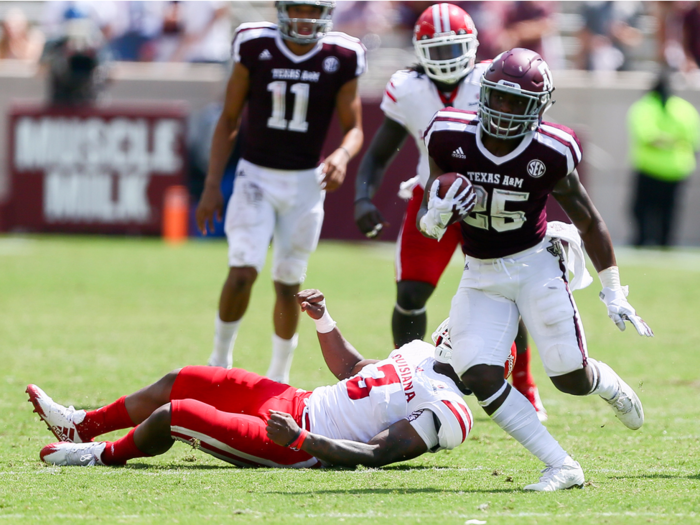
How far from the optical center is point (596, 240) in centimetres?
418

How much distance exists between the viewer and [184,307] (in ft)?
29.2

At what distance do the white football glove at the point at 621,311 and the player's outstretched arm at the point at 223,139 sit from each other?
2.44 meters

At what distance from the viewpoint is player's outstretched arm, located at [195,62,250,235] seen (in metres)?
5.81

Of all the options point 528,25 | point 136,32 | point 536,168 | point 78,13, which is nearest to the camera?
point 536,168

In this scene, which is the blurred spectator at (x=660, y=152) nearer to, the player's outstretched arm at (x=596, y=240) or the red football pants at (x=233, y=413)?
the player's outstretched arm at (x=596, y=240)

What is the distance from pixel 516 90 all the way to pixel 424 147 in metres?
1.50

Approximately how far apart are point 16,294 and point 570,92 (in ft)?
27.4

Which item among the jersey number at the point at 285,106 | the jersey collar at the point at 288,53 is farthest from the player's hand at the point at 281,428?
the jersey collar at the point at 288,53

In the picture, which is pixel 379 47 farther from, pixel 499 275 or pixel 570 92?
pixel 499 275

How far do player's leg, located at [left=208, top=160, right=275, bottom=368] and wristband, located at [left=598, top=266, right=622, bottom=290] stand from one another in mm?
2146

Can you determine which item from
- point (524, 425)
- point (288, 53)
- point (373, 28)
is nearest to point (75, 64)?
point (373, 28)

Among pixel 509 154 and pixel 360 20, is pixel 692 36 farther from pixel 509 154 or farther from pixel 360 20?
pixel 509 154

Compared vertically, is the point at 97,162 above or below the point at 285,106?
below

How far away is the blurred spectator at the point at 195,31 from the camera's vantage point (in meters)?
14.7
